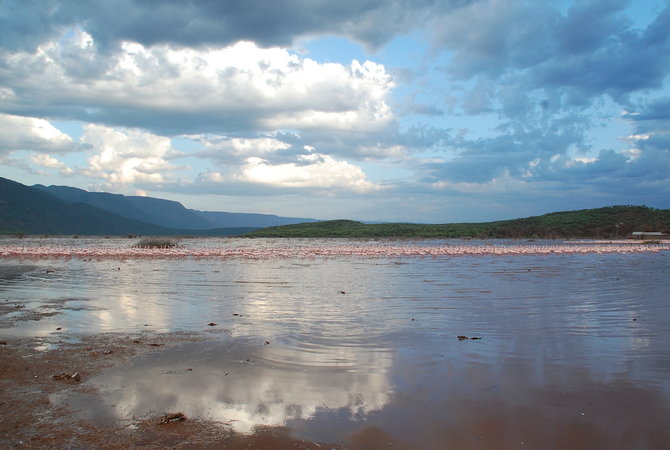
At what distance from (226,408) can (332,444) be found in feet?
4.40

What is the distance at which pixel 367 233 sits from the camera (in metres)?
79.2

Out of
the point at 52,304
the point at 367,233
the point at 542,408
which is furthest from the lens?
the point at 367,233

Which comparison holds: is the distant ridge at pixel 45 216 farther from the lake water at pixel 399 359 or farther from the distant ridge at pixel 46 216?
the lake water at pixel 399 359

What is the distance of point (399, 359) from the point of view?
21.1 ft

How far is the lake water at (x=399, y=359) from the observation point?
446 cm

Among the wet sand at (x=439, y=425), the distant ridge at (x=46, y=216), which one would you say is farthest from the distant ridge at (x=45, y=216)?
the wet sand at (x=439, y=425)

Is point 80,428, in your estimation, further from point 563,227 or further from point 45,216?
point 45,216

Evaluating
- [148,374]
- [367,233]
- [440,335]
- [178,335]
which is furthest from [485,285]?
[367,233]

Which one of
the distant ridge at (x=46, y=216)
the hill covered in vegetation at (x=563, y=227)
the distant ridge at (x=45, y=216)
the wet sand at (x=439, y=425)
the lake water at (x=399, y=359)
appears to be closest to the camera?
the wet sand at (x=439, y=425)

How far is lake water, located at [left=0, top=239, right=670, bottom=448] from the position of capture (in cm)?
446

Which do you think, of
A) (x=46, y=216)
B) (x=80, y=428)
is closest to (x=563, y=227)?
(x=80, y=428)

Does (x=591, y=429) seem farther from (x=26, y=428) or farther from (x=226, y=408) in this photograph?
(x=26, y=428)

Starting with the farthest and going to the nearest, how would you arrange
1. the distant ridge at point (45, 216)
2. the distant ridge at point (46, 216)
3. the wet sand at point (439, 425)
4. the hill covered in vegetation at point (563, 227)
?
the distant ridge at point (45, 216) → the distant ridge at point (46, 216) → the hill covered in vegetation at point (563, 227) → the wet sand at point (439, 425)

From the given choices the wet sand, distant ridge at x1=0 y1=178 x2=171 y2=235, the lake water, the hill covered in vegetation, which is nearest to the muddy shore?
the wet sand
